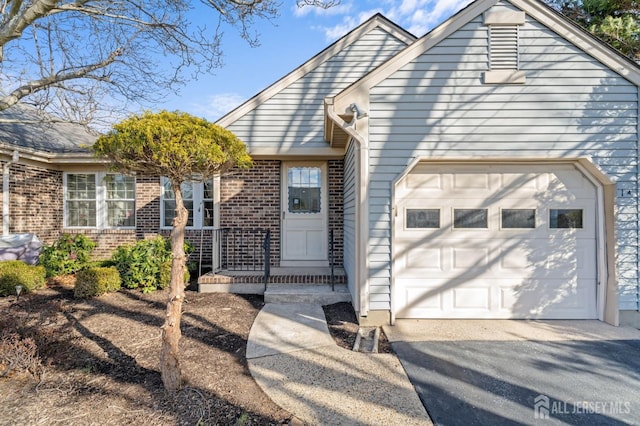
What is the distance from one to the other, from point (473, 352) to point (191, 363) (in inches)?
125

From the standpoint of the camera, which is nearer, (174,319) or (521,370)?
(174,319)

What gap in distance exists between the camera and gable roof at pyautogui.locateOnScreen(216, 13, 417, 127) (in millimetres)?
6695

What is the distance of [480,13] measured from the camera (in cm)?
438

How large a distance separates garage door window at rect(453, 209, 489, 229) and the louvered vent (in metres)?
2.08

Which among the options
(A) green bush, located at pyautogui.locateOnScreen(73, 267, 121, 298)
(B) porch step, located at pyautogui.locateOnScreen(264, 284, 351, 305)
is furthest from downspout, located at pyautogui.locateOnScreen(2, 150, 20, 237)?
(B) porch step, located at pyautogui.locateOnScreen(264, 284, 351, 305)

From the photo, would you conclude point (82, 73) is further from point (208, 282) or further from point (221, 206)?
point (208, 282)

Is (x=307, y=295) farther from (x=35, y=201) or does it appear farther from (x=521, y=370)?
(x=35, y=201)

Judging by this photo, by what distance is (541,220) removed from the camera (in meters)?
4.63

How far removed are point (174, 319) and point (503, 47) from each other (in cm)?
543

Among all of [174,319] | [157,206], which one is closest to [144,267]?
[157,206]

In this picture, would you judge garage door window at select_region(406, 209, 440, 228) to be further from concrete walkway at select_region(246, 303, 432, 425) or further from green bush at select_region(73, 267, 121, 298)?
green bush at select_region(73, 267, 121, 298)

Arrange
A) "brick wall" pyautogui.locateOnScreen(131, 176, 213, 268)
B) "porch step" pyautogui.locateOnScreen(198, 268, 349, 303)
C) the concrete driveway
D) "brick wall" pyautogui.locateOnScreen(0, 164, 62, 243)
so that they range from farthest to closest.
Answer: "brick wall" pyautogui.locateOnScreen(131, 176, 213, 268), "brick wall" pyautogui.locateOnScreen(0, 164, 62, 243), "porch step" pyautogui.locateOnScreen(198, 268, 349, 303), the concrete driveway

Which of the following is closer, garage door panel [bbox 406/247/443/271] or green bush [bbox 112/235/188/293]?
garage door panel [bbox 406/247/443/271]

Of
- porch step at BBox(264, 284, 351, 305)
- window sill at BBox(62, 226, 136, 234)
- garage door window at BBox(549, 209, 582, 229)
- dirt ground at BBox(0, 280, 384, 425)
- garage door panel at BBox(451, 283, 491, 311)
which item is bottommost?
dirt ground at BBox(0, 280, 384, 425)
